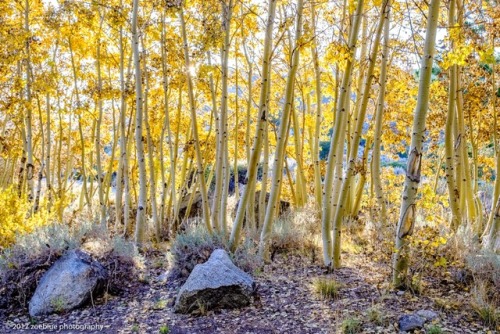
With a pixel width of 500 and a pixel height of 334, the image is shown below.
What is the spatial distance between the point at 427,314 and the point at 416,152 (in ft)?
4.66

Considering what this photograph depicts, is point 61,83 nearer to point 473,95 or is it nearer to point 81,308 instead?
point 81,308

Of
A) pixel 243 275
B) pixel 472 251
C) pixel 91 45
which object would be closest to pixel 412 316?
pixel 472 251

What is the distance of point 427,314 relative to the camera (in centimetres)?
332

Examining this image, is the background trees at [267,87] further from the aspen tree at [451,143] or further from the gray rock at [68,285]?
the gray rock at [68,285]

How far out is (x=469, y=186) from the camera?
5551 mm

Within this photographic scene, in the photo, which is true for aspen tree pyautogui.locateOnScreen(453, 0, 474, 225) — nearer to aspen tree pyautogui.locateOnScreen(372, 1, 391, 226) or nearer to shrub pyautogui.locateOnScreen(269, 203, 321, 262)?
aspen tree pyautogui.locateOnScreen(372, 1, 391, 226)

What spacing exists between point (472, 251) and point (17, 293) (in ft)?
16.8

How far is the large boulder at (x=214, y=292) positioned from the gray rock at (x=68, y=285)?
1111 millimetres

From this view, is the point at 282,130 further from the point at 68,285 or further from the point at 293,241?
the point at 68,285

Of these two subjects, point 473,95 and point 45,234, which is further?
point 473,95

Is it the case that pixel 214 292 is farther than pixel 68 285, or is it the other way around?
pixel 68 285

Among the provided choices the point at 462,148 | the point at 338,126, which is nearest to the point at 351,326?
the point at 338,126

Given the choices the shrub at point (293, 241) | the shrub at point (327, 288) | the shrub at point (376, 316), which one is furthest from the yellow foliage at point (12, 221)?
the shrub at point (376, 316)

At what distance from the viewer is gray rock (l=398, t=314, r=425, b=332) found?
10.4ft
